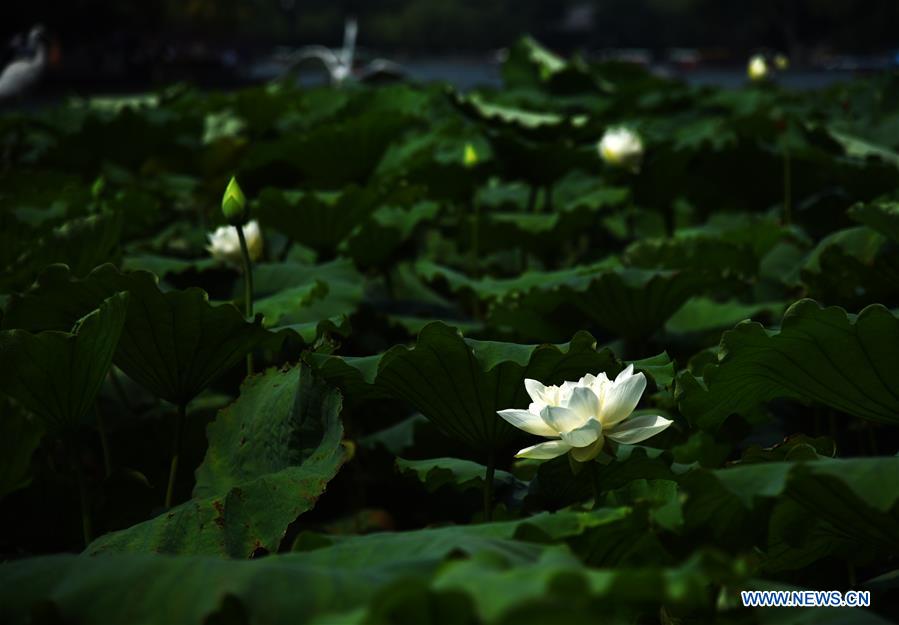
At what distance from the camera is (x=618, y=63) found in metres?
5.09

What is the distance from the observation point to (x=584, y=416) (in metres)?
0.98

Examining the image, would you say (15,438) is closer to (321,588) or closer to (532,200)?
(321,588)

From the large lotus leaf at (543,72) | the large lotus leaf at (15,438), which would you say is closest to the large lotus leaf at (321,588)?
the large lotus leaf at (15,438)

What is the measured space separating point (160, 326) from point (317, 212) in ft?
2.71

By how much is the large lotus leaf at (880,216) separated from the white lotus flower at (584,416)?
29.1 inches

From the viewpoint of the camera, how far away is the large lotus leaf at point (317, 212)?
80.0 inches

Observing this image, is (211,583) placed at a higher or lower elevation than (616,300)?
higher

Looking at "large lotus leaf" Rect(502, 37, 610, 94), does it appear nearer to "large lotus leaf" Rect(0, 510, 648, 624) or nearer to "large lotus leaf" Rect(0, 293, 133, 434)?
"large lotus leaf" Rect(0, 293, 133, 434)

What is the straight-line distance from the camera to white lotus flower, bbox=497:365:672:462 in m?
0.97

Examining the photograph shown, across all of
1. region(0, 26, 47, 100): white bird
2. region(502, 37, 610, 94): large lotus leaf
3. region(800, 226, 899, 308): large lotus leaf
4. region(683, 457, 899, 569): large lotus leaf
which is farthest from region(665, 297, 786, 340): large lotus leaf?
region(0, 26, 47, 100): white bird

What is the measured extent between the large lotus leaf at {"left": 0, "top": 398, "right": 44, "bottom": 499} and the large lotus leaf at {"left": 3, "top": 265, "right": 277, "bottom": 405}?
0.36m

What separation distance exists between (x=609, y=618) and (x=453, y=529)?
0.13m

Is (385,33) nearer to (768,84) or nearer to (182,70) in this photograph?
(182,70)

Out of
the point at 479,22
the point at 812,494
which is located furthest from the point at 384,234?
the point at 479,22
